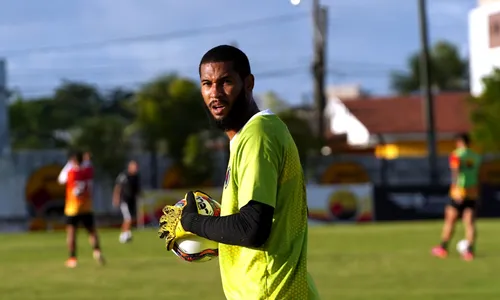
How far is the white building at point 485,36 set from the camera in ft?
134

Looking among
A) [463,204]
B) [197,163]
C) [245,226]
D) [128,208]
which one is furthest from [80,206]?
[197,163]

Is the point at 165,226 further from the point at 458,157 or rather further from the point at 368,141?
the point at 368,141

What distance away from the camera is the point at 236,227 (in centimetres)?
482

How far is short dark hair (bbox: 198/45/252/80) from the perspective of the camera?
492 centimetres

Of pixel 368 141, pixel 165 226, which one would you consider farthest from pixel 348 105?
pixel 165 226

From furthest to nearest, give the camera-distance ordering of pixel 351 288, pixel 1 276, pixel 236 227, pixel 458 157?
pixel 458 157 < pixel 1 276 < pixel 351 288 < pixel 236 227

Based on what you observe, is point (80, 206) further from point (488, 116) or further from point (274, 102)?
point (274, 102)

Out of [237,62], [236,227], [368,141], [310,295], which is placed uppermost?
[237,62]

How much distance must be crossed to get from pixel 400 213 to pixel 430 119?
26.3ft

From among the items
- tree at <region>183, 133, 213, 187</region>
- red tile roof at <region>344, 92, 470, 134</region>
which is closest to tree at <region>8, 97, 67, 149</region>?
red tile roof at <region>344, 92, 470, 134</region>

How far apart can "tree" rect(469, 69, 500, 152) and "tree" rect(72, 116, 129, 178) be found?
14521mm

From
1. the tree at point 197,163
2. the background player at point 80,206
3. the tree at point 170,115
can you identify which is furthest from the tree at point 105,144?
the background player at point 80,206

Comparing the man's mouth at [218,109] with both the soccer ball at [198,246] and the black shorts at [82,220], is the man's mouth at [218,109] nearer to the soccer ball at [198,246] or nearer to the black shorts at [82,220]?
the soccer ball at [198,246]

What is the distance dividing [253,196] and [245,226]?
14 centimetres
